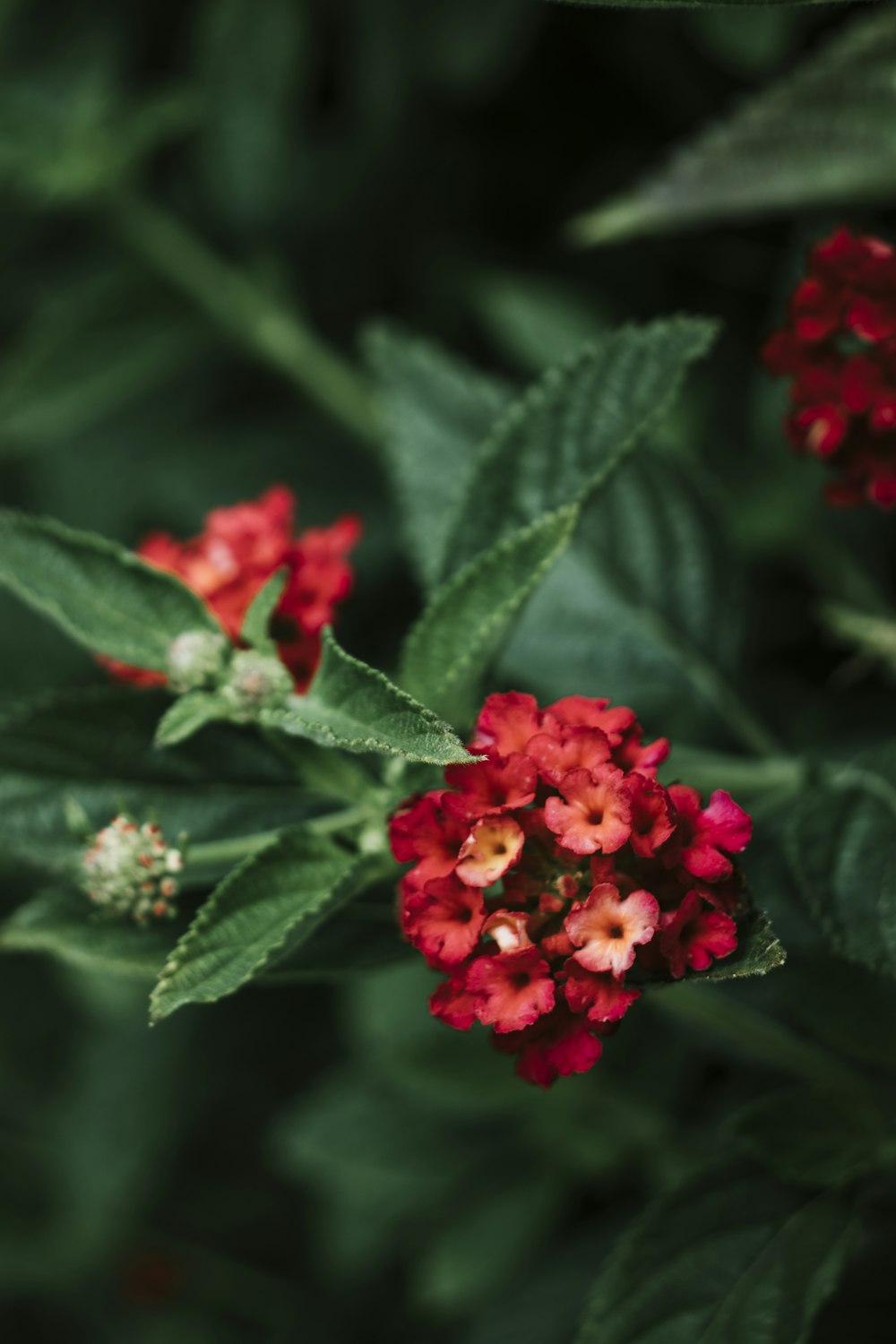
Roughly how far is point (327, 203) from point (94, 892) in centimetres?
149

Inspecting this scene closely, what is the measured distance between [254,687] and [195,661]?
0.06 m

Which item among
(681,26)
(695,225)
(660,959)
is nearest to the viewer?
(660,959)

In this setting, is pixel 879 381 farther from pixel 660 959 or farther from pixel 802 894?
pixel 660 959

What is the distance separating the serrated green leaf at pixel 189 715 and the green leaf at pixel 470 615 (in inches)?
5.5

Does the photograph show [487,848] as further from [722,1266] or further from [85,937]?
[722,1266]

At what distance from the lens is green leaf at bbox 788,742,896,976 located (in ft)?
3.12

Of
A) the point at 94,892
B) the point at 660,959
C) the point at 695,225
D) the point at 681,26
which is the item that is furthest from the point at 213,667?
the point at 681,26

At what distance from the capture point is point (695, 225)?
152 cm

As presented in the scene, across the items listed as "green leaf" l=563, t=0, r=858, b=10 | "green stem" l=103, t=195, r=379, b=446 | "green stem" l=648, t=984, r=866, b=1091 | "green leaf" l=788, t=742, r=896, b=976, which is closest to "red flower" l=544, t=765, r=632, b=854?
"green leaf" l=788, t=742, r=896, b=976

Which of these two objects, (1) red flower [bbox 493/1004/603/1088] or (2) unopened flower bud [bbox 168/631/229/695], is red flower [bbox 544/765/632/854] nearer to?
(1) red flower [bbox 493/1004/603/1088]

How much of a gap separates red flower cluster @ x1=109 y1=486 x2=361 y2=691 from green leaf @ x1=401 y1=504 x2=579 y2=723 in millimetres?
135

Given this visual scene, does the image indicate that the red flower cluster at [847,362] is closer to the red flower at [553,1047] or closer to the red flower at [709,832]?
the red flower at [709,832]

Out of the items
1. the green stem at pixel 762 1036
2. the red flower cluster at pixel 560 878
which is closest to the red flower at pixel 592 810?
the red flower cluster at pixel 560 878

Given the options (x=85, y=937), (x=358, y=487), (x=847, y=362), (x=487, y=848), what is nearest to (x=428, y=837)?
(x=487, y=848)
